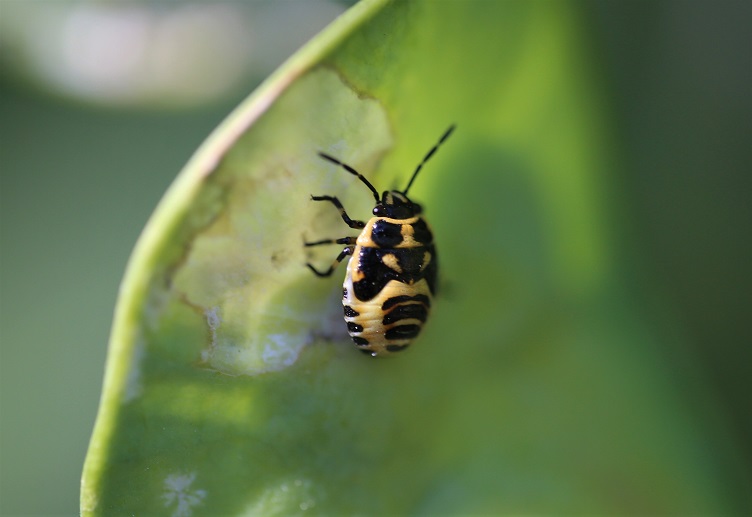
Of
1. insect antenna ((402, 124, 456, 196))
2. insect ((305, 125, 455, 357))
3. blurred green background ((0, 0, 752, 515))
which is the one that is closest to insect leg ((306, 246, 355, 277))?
insect ((305, 125, 455, 357))

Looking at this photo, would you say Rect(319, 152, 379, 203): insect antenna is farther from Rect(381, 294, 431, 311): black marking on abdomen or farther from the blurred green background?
the blurred green background

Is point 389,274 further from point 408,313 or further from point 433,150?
point 433,150

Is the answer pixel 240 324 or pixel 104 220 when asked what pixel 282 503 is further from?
pixel 104 220

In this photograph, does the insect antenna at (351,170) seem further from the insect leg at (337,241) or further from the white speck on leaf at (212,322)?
the white speck on leaf at (212,322)

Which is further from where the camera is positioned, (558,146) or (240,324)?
(558,146)

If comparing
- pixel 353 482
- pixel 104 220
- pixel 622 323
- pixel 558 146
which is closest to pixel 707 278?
pixel 622 323

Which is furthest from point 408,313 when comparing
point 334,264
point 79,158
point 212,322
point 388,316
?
point 79,158

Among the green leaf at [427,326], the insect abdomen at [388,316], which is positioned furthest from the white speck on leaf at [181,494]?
the insect abdomen at [388,316]
